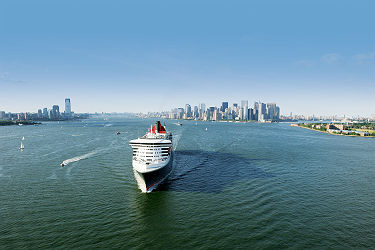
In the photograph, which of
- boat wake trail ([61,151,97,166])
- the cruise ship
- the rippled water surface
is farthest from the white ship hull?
boat wake trail ([61,151,97,166])

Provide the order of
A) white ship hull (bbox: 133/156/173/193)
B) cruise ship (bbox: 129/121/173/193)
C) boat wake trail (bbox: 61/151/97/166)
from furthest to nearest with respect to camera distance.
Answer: boat wake trail (bbox: 61/151/97/166) < cruise ship (bbox: 129/121/173/193) < white ship hull (bbox: 133/156/173/193)

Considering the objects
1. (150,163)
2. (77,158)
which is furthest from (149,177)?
(77,158)

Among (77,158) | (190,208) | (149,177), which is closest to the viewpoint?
(190,208)

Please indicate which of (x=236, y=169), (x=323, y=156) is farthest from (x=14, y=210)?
(x=323, y=156)

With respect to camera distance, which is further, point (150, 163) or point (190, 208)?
point (150, 163)

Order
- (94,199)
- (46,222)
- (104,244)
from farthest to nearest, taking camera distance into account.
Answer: (94,199) < (46,222) < (104,244)

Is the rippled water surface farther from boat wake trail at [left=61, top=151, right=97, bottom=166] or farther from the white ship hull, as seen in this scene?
boat wake trail at [left=61, top=151, right=97, bottom=166]

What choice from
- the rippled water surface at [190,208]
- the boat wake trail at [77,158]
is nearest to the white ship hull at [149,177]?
the rippled water surface at [190,208]

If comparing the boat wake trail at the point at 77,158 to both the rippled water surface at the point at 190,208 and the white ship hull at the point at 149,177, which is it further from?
the white ship hull at the point at 149,177

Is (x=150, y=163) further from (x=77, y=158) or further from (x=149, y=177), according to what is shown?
(x=77, y=158)

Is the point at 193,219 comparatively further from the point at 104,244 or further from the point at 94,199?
the point at 94,199

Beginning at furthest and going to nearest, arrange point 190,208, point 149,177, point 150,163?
point 150,163 < point 149,177 < point 190,208
